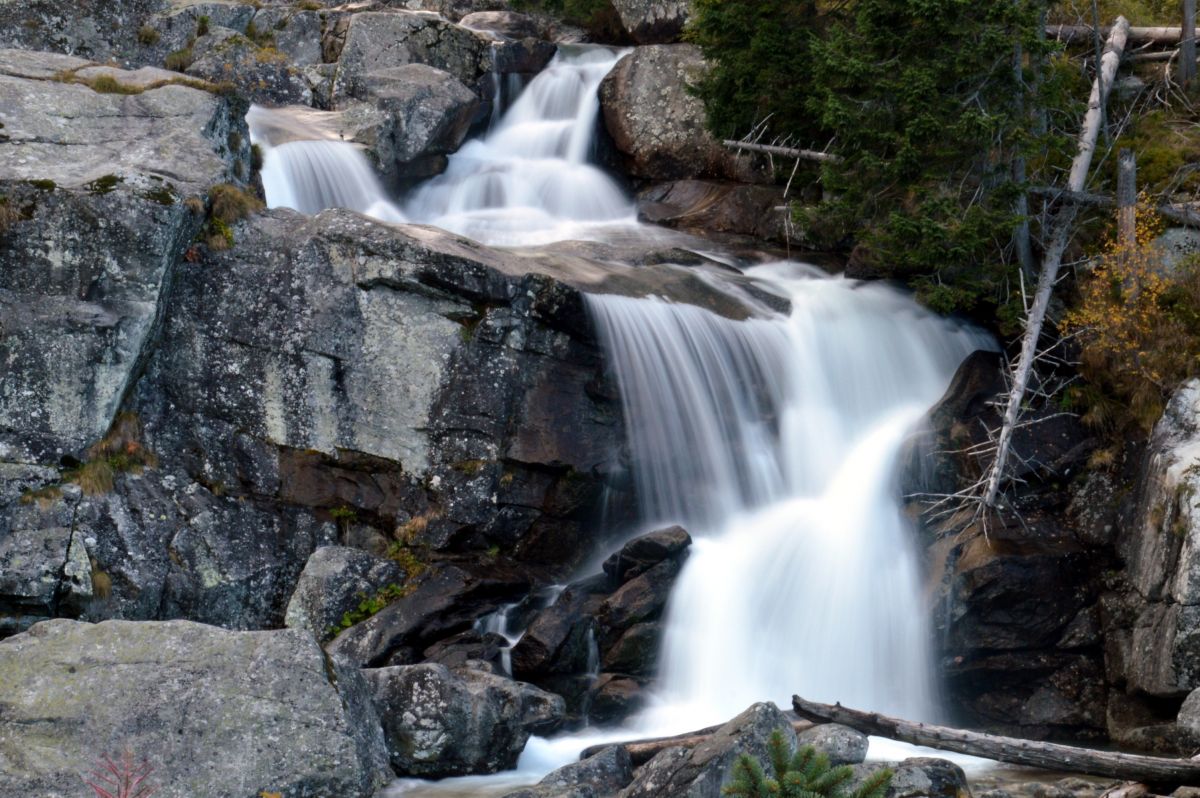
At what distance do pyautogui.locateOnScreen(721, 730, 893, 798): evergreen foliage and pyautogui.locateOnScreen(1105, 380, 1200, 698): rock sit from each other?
6496mm

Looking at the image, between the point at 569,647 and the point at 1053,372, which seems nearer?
the point at 569,647

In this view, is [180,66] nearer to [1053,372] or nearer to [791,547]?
[791,547]

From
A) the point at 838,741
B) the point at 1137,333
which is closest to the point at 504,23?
the point at 1137,333

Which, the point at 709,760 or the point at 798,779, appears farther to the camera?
the point at 709,760

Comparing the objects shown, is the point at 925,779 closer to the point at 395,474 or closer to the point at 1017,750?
the point at 1017,750

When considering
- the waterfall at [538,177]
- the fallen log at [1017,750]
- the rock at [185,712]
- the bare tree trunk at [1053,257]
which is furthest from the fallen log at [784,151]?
the rock at [185,712]

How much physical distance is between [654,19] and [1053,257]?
40.1ft

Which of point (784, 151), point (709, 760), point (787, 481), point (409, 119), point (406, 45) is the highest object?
point (406, 45)

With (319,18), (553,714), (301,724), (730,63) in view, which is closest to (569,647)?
(553,714)

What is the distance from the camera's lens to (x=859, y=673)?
11.9m

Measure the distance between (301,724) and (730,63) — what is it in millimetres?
13863

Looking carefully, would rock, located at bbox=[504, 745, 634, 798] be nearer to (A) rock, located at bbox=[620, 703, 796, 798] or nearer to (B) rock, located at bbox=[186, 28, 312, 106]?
(A) rock, located at bbox=[620, 703, 796, 798]

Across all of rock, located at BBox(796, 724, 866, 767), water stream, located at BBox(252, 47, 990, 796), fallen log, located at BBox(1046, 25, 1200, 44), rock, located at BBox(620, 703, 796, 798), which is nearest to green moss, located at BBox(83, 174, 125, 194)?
water stream, located at BBox(252, 47, 990, 796)

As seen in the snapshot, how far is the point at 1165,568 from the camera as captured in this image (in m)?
11.0
